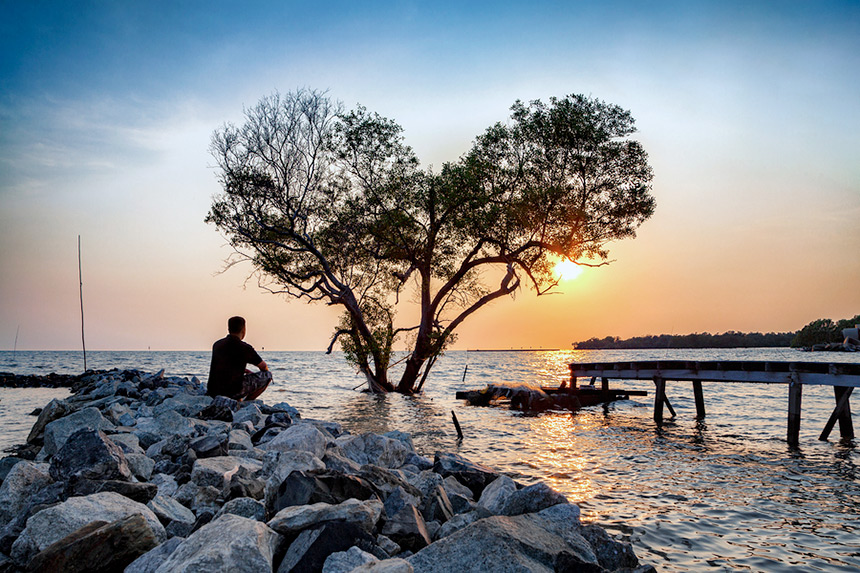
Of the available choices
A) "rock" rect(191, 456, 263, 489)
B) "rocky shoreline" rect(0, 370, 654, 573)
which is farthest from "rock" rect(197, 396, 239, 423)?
"rock" rect(191, 456, 263, 489)

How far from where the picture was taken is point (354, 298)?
24469 mm

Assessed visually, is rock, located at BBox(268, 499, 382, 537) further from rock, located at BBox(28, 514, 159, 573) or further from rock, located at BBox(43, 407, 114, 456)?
rock, located at BBox(43, 407, 114, 456)

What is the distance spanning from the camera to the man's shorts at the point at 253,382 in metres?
12.7

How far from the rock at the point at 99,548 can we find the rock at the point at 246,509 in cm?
82

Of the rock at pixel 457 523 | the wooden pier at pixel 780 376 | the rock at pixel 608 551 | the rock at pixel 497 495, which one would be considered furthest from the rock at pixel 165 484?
the wooden pier at pixel 780 376

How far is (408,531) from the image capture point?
4.63m

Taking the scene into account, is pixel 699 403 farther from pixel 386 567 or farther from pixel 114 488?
pixel 114 488

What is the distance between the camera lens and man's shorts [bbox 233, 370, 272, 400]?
498 inches

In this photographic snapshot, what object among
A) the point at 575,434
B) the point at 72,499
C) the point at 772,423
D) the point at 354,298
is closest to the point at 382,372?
the point at 354,298

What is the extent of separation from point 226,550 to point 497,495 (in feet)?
10.3

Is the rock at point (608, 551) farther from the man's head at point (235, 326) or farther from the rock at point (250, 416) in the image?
the man's head at point (235, 326)

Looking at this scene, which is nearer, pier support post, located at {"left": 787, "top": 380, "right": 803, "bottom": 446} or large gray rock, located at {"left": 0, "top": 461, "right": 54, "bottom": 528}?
large gray rock, located at {"left": 0, "top": 461, "right": 54, "bottom": 528}

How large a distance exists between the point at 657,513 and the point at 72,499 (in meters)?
6.75

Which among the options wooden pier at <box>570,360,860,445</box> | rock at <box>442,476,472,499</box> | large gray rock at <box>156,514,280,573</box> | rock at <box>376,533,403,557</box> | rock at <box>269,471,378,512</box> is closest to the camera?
large gray rock at <box>156,514,280,573</box>
